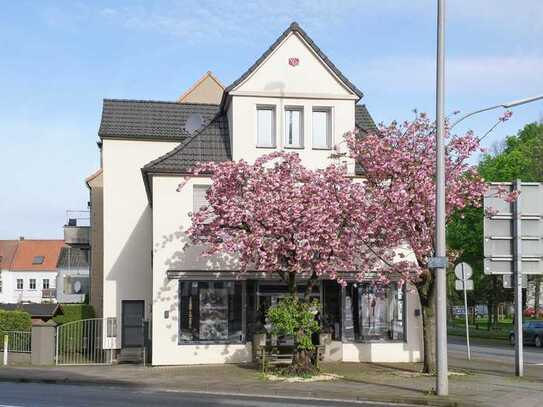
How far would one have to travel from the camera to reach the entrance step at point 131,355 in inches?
1124

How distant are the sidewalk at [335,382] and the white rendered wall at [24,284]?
310ft

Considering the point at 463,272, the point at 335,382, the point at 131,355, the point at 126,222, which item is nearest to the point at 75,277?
the point at 126,222

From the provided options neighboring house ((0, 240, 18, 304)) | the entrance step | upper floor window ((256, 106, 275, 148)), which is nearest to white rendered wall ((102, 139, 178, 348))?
the entrance step

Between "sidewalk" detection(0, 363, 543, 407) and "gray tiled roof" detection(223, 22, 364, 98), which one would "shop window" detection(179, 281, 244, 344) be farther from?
"gray tiled roof" detection(223, 22, 364, 98)

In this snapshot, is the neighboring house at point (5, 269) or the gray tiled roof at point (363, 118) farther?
the neighboring house at point (5, 269)

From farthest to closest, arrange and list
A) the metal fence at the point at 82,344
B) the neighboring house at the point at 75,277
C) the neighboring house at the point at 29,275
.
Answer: the neighboring house at the point at 29,275 < the neighboring house at the point at 75,277 < the metal fence at the point at 82,344

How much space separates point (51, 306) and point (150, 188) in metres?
11.3

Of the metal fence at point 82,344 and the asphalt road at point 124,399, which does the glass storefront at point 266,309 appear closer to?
the metal fence at point 82,344

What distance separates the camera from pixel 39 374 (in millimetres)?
22297

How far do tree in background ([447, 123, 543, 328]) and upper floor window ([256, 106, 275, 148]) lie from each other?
24442 millimetres

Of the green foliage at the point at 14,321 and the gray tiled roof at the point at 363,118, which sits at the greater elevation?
the gray tiled roof at the point at 363,118

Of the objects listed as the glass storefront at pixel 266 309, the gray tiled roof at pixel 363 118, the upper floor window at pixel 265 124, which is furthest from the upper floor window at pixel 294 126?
the glass storefront at pixel 266 309

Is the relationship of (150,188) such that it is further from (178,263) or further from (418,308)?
(418,308)

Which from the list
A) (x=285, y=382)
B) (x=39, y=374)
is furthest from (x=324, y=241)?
(x=39, y=374)
